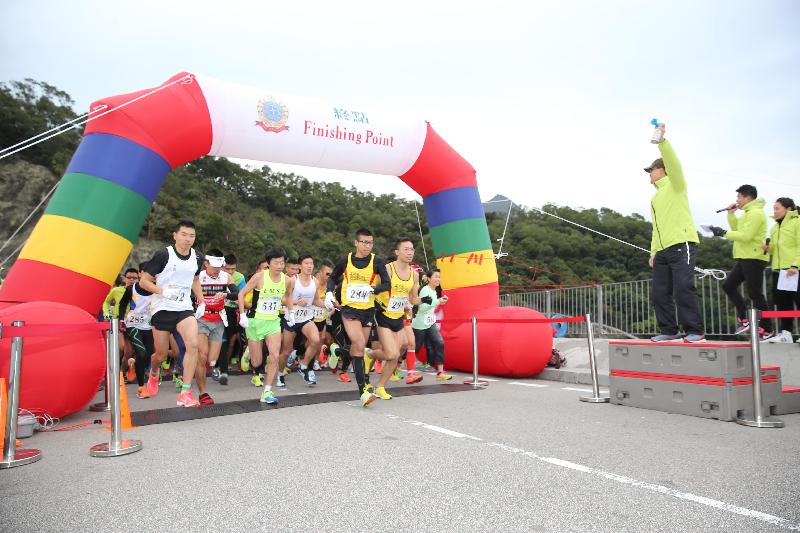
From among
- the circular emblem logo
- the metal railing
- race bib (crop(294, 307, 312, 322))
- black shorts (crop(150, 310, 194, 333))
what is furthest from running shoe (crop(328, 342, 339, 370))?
the metal railing

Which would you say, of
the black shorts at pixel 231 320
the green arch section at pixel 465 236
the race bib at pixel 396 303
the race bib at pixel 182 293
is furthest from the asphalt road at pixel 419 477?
the green arch section at pixel 465 236

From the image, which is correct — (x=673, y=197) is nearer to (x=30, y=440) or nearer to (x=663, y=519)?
(x=663, y=519)

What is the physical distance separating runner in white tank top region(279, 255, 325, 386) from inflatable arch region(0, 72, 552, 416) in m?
2.02

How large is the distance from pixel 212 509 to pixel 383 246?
37.8 meters

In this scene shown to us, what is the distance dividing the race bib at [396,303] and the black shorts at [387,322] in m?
0.11

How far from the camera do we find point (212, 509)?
2723 mm

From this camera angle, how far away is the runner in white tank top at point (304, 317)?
26.2ft

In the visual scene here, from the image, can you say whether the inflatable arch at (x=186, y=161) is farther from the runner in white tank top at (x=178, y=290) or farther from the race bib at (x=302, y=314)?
the race bib at (x=302, y=314)

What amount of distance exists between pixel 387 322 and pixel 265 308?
5.13 ft

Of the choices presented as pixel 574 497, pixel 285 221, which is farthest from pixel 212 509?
pixel 285 221

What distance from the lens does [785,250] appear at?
22.5 ft

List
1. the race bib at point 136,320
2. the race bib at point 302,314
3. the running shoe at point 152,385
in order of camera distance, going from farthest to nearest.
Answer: the race bib at point 302,314 → the race bib at point 136,320 → the running shoe at point 152,385

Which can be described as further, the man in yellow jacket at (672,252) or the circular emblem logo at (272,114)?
the circular emblem logo at (272,114)

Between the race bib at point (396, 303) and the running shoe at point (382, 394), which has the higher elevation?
the race bib at point (396, 303)
